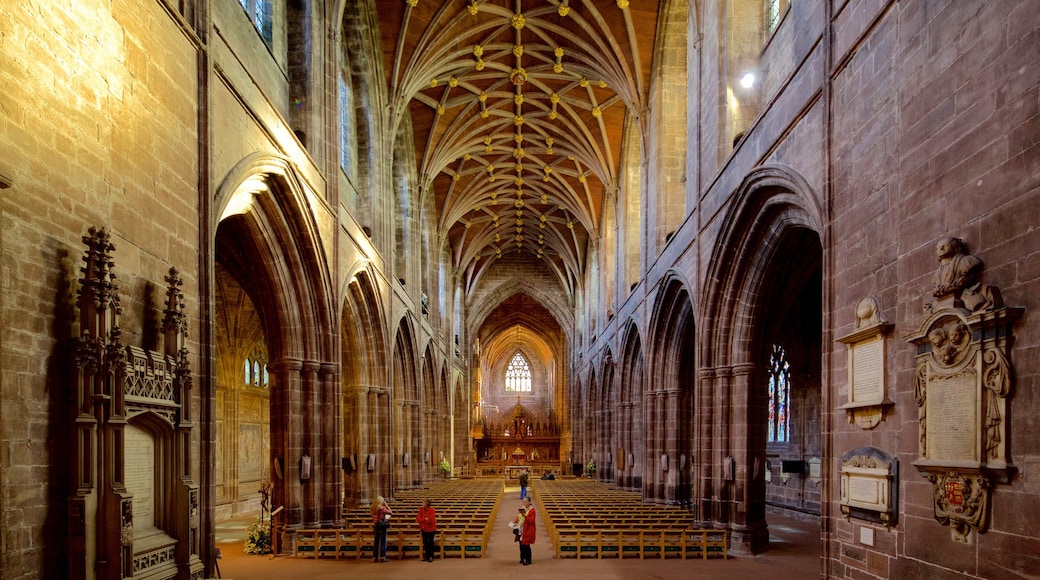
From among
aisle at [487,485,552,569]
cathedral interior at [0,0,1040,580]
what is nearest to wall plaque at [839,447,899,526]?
cathedral interior at [0,0,1040,580]

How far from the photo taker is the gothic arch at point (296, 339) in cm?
1427

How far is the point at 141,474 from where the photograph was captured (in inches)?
316

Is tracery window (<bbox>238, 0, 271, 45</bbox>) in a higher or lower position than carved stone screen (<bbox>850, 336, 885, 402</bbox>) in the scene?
higher

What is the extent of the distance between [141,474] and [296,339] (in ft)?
25.2

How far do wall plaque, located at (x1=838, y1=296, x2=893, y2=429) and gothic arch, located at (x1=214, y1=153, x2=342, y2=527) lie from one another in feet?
32.7

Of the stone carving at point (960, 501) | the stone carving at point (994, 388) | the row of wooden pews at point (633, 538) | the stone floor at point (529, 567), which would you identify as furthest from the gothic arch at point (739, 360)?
the stone carving at point (994, 388)

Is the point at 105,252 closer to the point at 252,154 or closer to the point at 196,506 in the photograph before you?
the point at 196,506

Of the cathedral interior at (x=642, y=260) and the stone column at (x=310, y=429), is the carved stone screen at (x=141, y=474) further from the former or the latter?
the stone column at (x=310, y=429)

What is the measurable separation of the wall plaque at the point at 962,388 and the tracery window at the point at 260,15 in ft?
38.2

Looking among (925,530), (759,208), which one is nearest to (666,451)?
(759,208)

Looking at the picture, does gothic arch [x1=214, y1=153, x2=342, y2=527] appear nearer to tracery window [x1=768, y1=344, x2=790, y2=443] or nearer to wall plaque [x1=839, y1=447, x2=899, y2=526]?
wall plaque [x1=839, y1=447, x2=899, y2=526]

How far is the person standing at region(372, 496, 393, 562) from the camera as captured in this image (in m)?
13.8

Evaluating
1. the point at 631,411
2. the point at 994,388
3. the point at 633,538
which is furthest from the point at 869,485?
the point at 631,411

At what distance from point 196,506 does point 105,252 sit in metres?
3.45
